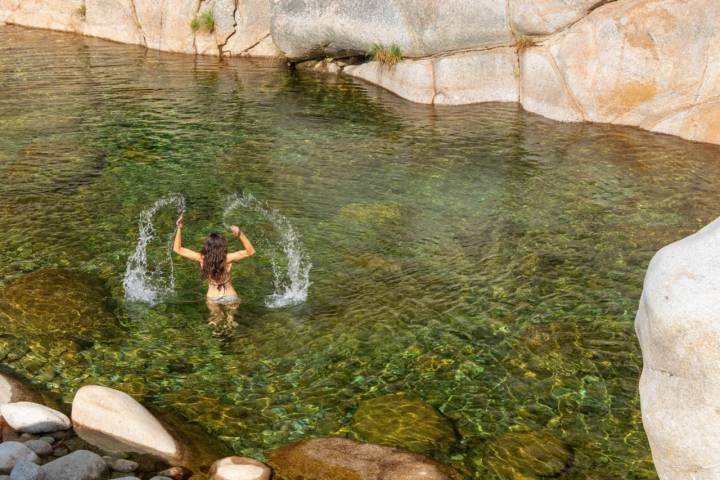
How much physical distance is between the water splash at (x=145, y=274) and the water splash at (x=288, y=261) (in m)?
1.63

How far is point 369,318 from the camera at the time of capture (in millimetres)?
11688

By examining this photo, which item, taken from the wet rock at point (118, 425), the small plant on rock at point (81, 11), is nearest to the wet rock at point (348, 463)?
the wet rock at point (118, 425)

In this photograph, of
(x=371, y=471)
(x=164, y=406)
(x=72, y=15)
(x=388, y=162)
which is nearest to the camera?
(x=371, y=471)

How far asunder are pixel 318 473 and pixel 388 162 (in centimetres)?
1181

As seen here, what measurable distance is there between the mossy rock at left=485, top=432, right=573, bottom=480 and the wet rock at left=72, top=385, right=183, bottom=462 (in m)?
3.49

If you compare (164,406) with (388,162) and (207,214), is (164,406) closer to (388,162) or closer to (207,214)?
(207,214)

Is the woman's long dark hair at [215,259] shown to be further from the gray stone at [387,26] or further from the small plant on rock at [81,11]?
the small plant on rock at [81,11]

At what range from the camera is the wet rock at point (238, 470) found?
26.6 ft

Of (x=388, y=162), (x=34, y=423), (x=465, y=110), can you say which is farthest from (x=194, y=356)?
(x=465, y=110)

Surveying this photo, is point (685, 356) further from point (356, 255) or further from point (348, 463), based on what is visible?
point (356, 255)

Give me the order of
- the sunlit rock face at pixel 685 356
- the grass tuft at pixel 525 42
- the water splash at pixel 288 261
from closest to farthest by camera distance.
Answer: the sunlit rock face at pixel 685 356, the water splash at pixel 288 261, the grass tuft at pixel 525 42

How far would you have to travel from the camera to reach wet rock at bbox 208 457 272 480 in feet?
26.6

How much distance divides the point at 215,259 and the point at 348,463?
4.24m

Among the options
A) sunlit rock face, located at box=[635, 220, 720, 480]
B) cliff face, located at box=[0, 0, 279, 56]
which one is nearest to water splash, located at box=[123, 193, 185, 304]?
sunlit rock face, located at box=[635, 220, 720, 480]
